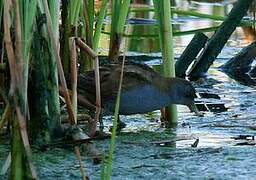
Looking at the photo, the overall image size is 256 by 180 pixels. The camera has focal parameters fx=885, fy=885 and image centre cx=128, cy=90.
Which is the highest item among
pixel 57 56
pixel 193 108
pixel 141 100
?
pixel 57 56

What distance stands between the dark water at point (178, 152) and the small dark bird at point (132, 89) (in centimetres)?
12

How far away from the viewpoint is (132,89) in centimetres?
441

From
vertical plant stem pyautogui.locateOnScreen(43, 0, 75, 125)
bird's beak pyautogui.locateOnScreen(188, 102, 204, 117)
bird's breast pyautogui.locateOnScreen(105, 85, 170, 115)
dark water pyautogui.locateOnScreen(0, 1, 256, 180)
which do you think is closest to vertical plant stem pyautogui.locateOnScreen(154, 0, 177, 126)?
bird's breast pyautogui.locateOnScreen(105, 85, 170, 115)

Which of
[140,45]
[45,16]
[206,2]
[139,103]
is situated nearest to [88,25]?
[139,103]

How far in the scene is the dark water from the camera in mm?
3428

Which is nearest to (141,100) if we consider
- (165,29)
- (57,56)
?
(165,29)

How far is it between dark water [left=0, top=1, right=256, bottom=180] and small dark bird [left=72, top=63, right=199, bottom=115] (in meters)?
0.12

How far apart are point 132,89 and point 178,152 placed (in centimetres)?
73

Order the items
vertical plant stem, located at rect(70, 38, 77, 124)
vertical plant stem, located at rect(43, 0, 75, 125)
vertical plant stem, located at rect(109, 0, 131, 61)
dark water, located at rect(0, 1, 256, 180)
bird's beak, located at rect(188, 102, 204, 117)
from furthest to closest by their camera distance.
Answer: bird's beak, located at rect(188, 102, 204, 117) → vertical plant stem, located at rect(109, 0, 131, 61) → vertical plant stem, located at rect(70, 38, 77, 124) → dark water, located at rect(0, 1, 256, 180) → vertical plant stem, located at rect(43, 0, 75, 125)

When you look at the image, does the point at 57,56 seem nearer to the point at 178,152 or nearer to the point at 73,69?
the point at 73,69

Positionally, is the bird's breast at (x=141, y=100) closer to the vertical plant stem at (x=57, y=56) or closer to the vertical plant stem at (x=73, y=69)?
the vertical plant stem at (x=73, y=69)

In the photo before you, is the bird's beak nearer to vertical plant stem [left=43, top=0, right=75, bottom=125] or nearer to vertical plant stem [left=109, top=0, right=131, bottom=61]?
vertical plant stem [left=109, top=0, right=131, bottom=61]

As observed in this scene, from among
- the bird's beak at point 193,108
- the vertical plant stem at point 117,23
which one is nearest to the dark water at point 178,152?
the bird's beak at point 193,108

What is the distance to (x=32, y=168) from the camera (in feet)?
9.62
